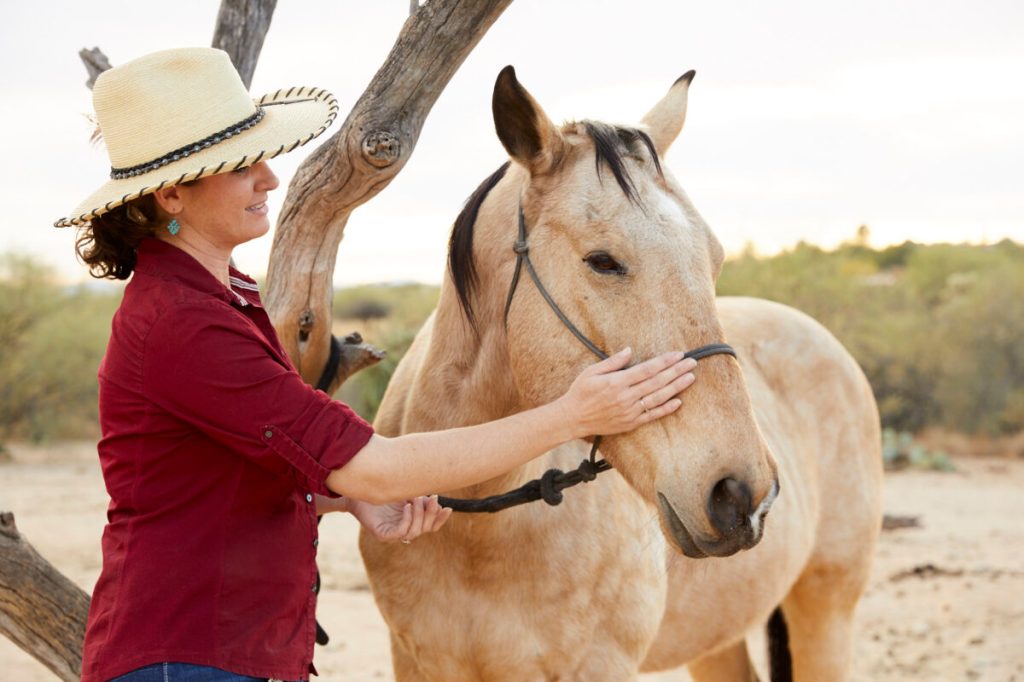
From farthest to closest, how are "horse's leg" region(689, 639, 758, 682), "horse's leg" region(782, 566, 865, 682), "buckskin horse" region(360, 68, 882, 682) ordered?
"horse's leg" region(689, 639, 758, 682) < "horse's leg" region(782, 566, 865, 682) < "buckskin horse" region(360, 68, 882, 682)

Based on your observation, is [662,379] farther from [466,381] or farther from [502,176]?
[502,176]

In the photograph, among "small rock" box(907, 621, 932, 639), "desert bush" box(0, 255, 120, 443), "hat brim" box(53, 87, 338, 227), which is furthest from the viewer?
"desert bush" box(0, 255, 120, 443)

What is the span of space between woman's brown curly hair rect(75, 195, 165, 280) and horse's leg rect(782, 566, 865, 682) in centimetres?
328

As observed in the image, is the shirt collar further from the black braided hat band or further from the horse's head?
the horse's head

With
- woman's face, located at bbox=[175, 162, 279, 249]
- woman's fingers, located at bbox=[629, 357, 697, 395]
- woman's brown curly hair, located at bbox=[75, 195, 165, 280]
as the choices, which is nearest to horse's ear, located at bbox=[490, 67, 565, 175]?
woman's face, located at bbox=[175, 162, 279, 249]

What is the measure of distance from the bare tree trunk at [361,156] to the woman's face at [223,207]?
0.90 meters

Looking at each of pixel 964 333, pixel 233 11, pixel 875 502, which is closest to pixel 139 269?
pixel 233 11

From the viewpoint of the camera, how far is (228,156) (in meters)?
1.94

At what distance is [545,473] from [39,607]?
157cm

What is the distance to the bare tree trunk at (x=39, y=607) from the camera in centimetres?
286

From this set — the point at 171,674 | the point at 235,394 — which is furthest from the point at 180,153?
the point at 171,674

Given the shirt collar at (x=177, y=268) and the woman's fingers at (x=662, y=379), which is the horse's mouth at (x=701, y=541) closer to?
the woman's fingers at (x=662, y=379)

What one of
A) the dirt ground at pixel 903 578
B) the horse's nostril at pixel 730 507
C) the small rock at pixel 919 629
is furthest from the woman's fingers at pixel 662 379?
the small rock at pixel 919 629

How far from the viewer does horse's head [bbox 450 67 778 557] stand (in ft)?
6.39
